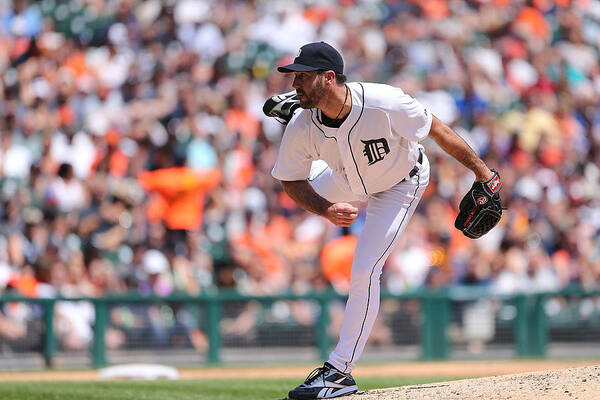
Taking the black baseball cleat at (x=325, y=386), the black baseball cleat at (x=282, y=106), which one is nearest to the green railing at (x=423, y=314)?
the black baseball cleat at (x=282, y=106)

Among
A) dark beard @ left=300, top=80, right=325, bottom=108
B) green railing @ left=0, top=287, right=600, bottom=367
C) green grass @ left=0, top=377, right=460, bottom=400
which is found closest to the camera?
dark beard @ left=300, top=80, right=325, bottom=108

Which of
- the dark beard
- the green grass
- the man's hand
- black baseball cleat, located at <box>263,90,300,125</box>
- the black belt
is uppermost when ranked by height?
black baseball cleat, located at <box>263,90,300,125</box>

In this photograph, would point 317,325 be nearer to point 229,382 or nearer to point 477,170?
point 229,382

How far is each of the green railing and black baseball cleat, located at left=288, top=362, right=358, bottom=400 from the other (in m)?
5.43

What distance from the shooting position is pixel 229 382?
8680 millimetres

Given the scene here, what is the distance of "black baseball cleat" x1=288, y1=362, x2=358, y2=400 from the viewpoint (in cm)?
538

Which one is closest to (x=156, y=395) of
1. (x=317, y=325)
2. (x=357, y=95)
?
(x=357, y=95)

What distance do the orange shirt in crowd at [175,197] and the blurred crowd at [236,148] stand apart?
0.02m

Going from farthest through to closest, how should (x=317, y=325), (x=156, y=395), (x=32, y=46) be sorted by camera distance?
(x=32, y=46) < (x=317, y=325) < (x=156, y=395)

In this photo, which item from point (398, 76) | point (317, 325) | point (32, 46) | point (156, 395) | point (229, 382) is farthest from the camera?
point (398, 76)

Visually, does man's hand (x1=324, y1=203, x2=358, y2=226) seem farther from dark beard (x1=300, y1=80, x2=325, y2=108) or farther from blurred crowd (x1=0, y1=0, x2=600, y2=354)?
blurred crowd (x1=0, y1=0, x2=600, y2=354)

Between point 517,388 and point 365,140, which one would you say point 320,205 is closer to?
point 365,140

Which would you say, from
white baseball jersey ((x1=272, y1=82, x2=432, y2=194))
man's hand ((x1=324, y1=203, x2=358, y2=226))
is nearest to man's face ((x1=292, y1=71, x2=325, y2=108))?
white baseball jersey ((x1=272, y1=82, x2=432, y2=194))

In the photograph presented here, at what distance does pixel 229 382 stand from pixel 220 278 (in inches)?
108
